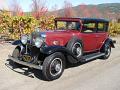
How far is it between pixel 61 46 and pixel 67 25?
6.12 ft

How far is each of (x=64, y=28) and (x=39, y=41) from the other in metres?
2.09

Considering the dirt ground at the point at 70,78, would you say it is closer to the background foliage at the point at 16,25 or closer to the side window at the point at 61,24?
the side window at the point at 61,24

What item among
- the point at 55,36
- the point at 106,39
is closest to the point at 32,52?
the point at 55,36

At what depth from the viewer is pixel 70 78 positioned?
708 cm

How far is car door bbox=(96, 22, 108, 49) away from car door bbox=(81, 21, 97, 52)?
261mm

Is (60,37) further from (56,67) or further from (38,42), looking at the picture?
(56,67)

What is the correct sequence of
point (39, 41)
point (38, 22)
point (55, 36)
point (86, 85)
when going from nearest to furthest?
point (86, 85) → point (39, 41) → point (55, 36) → point (38, 22)

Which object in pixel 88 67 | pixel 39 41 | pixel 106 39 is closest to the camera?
pixel 39 41

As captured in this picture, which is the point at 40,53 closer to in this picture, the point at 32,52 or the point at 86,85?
the point at 32,52

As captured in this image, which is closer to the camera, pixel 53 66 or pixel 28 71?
pixel 53 66

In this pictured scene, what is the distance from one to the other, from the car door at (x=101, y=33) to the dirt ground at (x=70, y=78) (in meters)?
1.03

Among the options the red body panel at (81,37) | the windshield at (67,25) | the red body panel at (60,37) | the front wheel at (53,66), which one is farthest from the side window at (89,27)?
the front wheel at (53,66)

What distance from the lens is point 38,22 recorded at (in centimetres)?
1457

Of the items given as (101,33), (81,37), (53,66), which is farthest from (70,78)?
(101,33)
